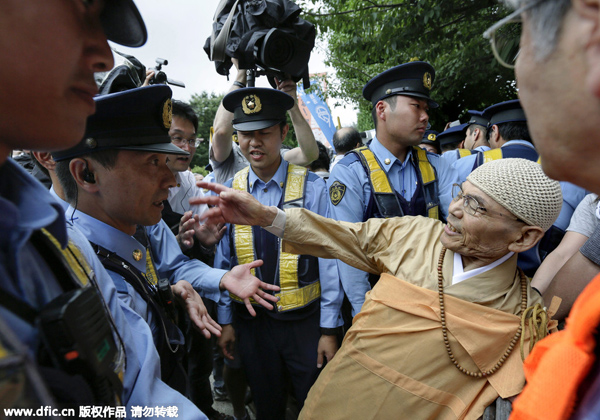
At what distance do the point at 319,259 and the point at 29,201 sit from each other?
2254 mm

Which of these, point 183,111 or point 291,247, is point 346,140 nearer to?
point 183,111

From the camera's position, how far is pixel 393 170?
3014 millimetres

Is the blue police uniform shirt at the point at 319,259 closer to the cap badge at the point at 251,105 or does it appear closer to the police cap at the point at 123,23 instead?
the cap badge at the point at 251,105

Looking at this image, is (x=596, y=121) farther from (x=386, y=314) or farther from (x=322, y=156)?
(x=322, y=156)

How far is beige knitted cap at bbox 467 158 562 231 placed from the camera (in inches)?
68.6

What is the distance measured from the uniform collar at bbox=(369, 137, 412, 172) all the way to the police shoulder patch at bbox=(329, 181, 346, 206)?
37 centimetres

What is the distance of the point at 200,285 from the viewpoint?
7.79ft

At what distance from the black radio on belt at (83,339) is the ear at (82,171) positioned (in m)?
1.02

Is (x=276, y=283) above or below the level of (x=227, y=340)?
above

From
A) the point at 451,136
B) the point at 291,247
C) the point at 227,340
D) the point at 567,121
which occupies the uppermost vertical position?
the point at 567,121

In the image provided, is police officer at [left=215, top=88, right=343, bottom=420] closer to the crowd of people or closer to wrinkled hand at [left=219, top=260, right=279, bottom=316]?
the crowd of people

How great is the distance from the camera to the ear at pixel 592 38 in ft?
2.20

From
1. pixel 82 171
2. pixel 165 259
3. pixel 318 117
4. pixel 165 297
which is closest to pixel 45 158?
pixel 82 171

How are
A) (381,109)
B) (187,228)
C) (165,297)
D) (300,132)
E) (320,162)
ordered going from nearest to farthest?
1. (165,297)
2. (187,228)
3. (381,109)
4. (300,132)
5. (320,162)
